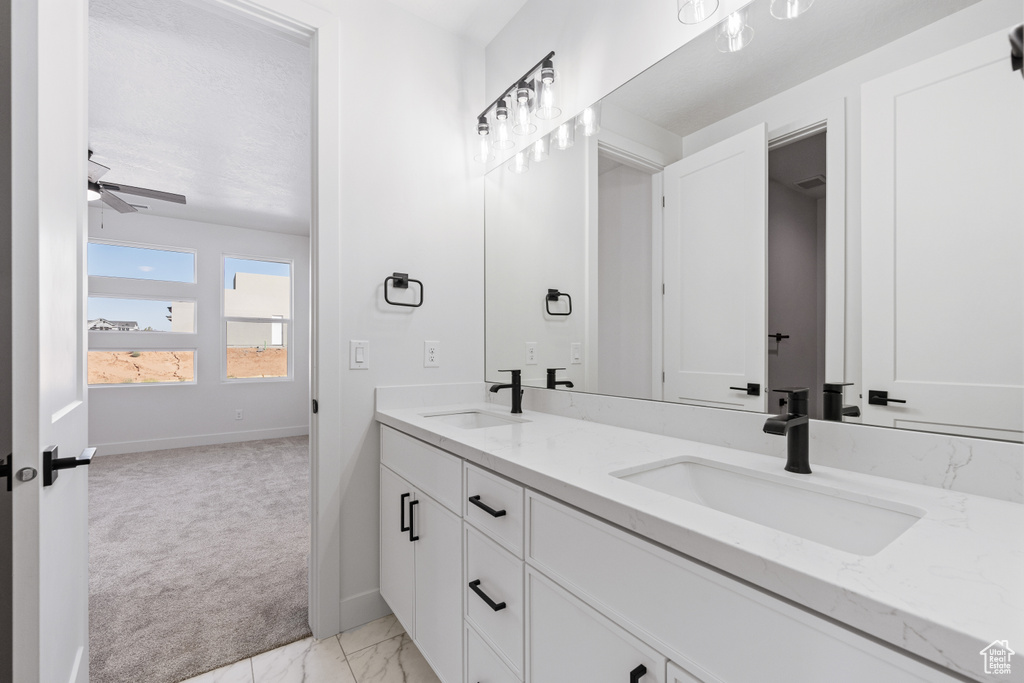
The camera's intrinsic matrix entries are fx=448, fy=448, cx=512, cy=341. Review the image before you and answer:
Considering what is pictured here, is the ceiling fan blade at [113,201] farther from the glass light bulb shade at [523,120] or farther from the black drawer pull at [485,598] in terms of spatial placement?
the black drawer pull at [485,598]

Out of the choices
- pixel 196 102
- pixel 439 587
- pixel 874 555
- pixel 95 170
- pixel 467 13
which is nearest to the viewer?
pixel 874 555

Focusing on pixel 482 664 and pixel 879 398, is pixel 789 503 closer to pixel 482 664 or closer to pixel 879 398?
pixel 879 398

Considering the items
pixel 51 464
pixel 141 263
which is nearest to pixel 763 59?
pixel 51 464

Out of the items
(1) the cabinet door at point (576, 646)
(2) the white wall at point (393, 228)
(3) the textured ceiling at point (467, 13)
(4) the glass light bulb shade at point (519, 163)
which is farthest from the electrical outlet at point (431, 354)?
(3) the textured ceiling at point (467, 13)

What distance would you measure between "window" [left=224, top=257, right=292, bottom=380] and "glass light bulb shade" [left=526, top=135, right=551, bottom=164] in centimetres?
474

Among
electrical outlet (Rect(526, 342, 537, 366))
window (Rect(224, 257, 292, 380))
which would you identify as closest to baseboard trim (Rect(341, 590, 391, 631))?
electrical outlet (Rect(526, 342, 537, 366))

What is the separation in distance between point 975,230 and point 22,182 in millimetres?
1677

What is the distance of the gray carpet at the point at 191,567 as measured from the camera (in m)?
1.67

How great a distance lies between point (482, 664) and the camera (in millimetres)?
1145

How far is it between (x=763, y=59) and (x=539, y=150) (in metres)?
0.94

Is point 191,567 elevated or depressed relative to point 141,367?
depressed

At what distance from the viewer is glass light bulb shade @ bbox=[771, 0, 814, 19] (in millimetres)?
1057

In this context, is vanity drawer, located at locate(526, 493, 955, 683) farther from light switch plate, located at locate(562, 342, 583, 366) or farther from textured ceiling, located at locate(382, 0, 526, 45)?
textured ceiling, located at locate(382, 0, 526, 45)

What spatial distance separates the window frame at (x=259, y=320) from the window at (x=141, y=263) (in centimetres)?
35
